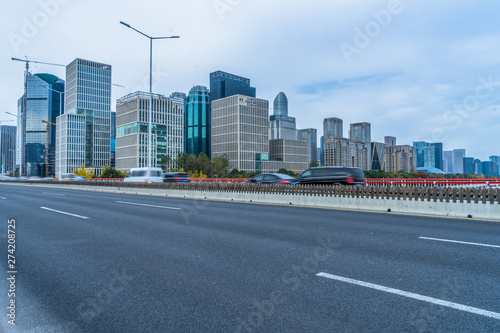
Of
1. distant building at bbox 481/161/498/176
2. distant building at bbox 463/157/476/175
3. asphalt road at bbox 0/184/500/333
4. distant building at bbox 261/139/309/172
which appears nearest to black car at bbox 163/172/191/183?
asphalt road at bbox 0/184/500/333

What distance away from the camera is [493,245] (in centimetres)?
662

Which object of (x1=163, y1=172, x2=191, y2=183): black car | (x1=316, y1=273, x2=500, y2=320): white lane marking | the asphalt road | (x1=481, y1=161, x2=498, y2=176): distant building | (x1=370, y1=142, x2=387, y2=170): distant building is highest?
(x1=370, y1=142, x2=387, y2=170): distant building

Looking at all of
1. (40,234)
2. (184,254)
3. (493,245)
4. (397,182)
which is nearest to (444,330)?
(184,254)

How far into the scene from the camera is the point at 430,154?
15712 centimetres

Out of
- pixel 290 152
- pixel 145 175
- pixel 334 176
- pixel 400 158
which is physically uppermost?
pixel 290 152

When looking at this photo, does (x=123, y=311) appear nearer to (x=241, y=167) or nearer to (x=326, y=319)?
(x=326, y=319)

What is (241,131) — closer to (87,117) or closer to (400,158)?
(87,117)

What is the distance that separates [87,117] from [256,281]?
17559cm

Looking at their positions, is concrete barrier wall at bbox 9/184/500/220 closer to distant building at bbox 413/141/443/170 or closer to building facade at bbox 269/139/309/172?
building facade at bbox 269/139/309/172

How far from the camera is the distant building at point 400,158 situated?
549 feet

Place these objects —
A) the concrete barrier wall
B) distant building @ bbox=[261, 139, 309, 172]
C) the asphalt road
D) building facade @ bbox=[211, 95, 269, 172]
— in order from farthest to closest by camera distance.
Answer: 1. distant building @ bbox=[261, 139, 309, 172]
2. building facade @ bbox=[211, 95, 269, 172]
3. the concrete barrier wall
4. the asphalt road

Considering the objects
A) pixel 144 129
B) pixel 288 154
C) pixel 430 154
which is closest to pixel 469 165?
pixel 430 154

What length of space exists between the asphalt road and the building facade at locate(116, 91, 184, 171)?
133m

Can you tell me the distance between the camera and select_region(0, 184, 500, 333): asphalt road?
3348 millimetres
